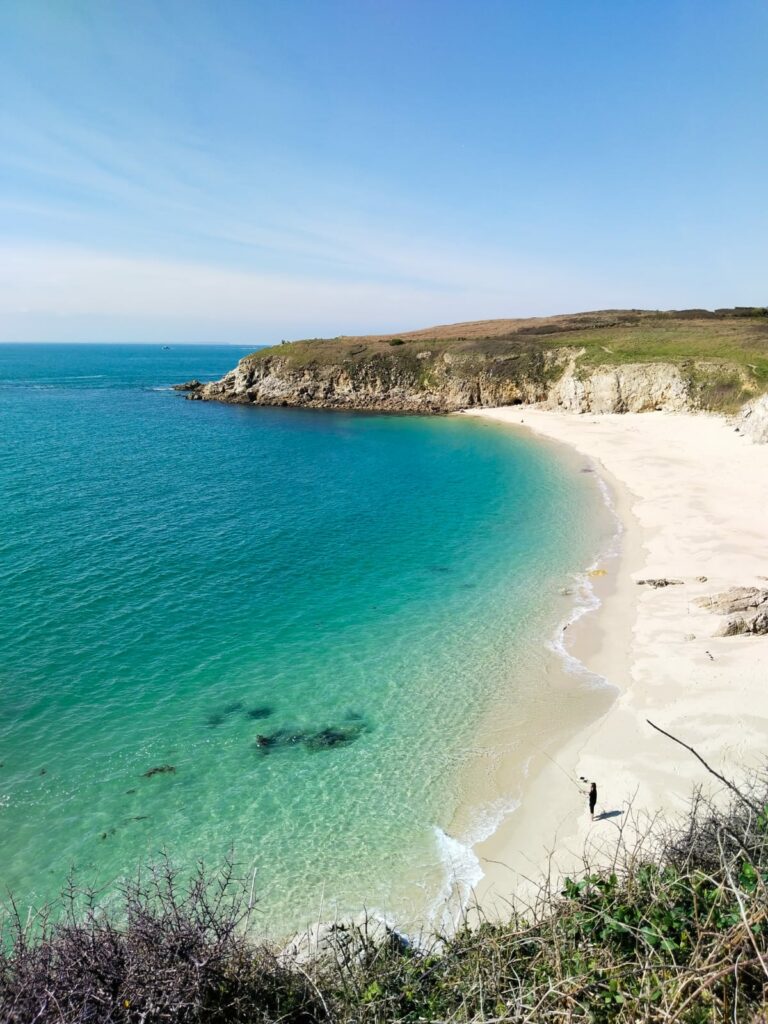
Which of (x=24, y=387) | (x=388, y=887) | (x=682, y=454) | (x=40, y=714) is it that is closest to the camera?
(x=388, y=887)

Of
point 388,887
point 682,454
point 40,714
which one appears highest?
point 682,454

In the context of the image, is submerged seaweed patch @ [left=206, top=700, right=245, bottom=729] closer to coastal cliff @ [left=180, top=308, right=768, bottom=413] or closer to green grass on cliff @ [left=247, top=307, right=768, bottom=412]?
coastal cliff @ [left=180, top=308, right=768, bottom=413]

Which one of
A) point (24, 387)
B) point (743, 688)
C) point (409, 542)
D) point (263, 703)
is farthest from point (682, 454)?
point (24, 387)

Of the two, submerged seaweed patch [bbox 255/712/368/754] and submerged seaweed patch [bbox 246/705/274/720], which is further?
submerged seaweed patch [bbox 246/705/274/720]

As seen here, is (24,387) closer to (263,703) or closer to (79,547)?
(79,547)

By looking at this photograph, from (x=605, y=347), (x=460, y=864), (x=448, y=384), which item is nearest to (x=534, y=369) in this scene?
(x=605, y=347)

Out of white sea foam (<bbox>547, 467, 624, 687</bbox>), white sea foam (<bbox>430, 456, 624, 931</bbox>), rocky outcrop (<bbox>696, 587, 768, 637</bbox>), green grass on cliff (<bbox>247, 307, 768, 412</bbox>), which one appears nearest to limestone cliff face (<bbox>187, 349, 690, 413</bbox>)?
green grass on cliff (<bbox>247, 307, 768, 412</bbox>)
